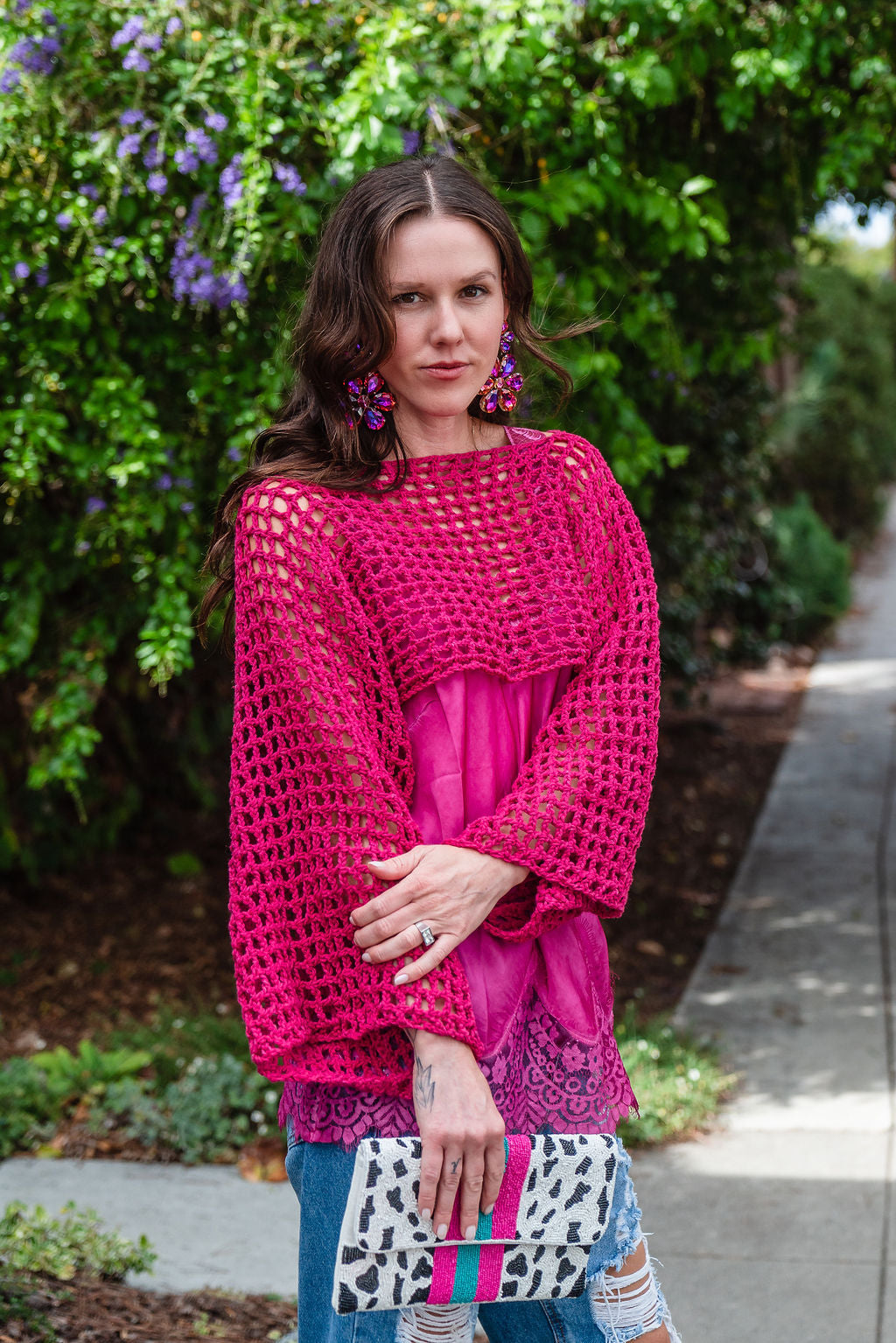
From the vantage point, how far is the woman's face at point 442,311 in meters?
1.77

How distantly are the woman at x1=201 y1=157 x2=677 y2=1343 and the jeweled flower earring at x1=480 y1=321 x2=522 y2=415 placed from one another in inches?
1.4

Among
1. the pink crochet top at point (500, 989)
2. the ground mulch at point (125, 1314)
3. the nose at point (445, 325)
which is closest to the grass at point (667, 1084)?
the ground mulch at point (125, 1314)

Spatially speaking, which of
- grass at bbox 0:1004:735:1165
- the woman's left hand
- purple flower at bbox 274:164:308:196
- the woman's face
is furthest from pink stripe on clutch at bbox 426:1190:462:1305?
purple flower at bbox 274:164:308:196

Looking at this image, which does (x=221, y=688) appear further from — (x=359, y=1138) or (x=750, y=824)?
(x=359, y=1138)

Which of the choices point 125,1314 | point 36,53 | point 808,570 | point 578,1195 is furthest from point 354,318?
point 808,570

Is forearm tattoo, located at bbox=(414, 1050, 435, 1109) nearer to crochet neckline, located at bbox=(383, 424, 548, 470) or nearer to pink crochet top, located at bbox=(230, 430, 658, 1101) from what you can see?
pink crochet top, located at bbox=(230, 430, 658, 1101)

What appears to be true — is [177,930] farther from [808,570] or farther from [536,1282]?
[808,570]

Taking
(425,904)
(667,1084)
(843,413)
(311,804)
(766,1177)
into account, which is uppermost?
(843,413)

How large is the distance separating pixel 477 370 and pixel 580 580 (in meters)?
0.31

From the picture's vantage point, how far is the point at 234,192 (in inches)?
125

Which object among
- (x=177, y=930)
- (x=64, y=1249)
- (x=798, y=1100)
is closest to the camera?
(x=64, y=1249)

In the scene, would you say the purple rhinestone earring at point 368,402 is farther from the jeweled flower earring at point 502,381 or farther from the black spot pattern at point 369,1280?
the black spot pattern at point 369,1280

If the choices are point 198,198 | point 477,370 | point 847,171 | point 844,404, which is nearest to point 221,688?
point 198,198

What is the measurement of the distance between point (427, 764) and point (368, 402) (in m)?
0.48
